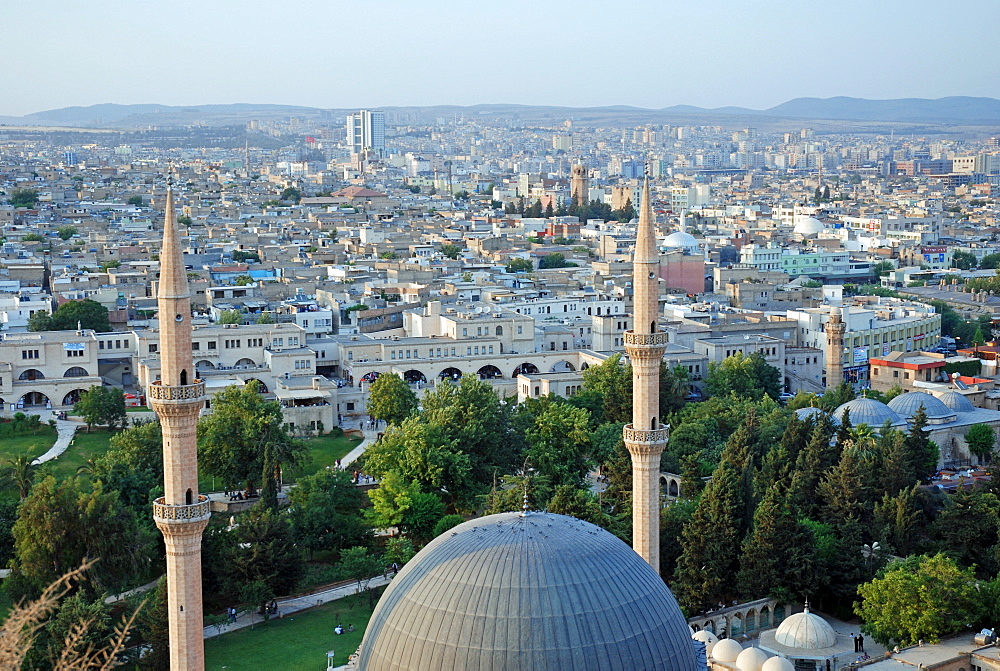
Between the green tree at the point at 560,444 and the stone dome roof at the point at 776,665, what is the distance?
886cm

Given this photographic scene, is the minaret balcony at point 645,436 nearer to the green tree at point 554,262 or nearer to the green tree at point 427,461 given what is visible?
the green tree at point 427,461

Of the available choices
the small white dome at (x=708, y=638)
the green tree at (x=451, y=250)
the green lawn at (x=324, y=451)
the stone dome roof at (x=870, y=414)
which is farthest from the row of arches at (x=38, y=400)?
the green tree at (x=451, y=250)

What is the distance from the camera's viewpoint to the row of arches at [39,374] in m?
32.4

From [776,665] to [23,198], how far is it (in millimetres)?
75968

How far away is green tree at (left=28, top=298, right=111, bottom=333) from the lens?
120 feet

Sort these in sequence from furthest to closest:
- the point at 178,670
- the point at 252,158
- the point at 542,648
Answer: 1. the point at 252,158
2. the point at 178,670
3. the point at 542,648

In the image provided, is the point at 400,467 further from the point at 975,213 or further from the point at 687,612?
the point at 975,213

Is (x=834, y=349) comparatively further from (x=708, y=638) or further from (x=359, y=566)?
(x=708, y=638)

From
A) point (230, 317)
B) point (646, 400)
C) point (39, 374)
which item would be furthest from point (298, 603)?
point (230, 317)

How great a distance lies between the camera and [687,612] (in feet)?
61.4

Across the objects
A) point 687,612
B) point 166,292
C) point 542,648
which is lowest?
point 687,612

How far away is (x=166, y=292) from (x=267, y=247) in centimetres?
4396

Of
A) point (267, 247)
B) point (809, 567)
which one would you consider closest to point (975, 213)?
point (267, 247)

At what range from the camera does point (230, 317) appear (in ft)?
122
